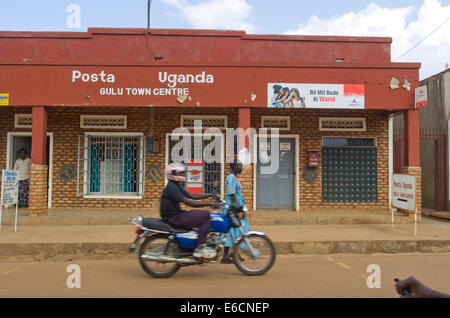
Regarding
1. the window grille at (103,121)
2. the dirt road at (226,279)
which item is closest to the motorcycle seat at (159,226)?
the dirt road at (226,279)

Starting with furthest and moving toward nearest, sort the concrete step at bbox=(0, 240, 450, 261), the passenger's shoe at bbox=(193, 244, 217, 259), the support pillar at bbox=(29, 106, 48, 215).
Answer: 1. the support pillar at bbox=(29, 106, 48, 215)
2. the concrete step at bbox=(0, 240, 450, 261)
3. the passenger's shoe at bbox=(193, 244, 217, 259)

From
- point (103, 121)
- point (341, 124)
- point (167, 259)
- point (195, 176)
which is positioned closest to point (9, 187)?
point (103, 121)

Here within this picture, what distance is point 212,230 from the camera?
16.9ft

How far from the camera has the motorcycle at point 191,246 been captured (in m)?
5.06

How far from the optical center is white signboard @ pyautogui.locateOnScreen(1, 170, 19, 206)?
7.57m

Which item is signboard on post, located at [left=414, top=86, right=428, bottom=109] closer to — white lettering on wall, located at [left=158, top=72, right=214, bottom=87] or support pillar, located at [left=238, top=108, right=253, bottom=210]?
support pillar, located at [left=238, top=108, right=253, bottom=210]

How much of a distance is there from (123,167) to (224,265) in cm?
542

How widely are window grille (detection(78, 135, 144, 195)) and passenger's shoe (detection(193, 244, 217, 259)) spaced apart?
562 centimetres

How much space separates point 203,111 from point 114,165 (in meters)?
2.93

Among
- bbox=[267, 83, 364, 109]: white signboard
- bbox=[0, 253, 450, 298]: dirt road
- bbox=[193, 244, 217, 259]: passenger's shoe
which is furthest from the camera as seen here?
bbox=[267, 83, 364, 109]: white signboard

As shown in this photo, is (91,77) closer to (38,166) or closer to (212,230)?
(38,166)

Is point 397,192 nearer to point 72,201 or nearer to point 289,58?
point 289,58

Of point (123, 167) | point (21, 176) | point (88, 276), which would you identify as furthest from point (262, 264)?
point (21, 176)

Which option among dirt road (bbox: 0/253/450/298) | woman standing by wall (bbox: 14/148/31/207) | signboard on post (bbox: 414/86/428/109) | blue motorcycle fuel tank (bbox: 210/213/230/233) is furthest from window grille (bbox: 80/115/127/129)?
signboard on post (bbox: 414/86/428/109)
